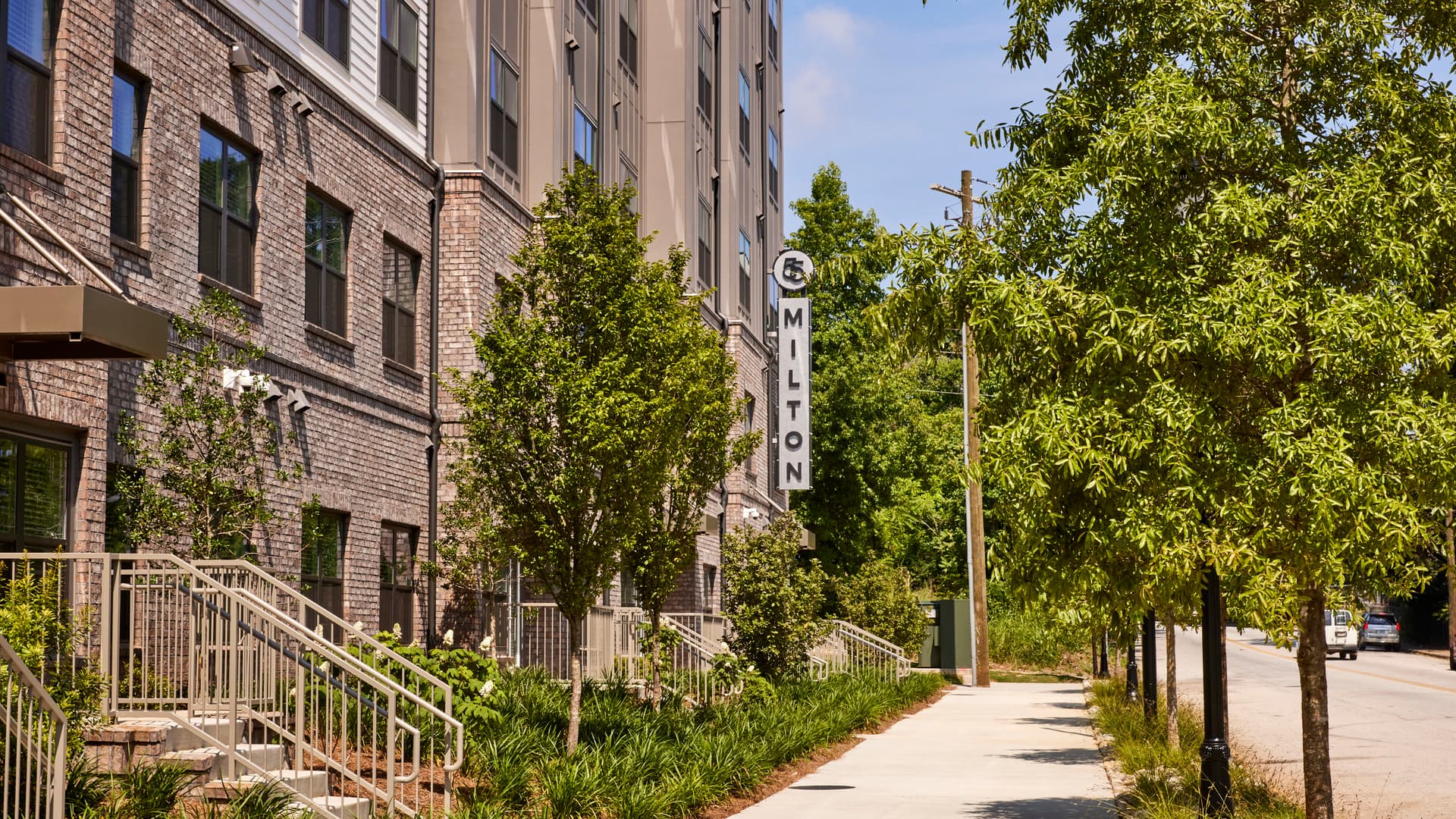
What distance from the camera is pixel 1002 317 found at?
1094 centimetres

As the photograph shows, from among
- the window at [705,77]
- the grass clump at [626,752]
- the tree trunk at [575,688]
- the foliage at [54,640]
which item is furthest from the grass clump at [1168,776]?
the window at [705,77]

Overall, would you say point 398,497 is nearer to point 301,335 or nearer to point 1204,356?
point 301,335

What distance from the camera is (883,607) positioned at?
38219 millimetres

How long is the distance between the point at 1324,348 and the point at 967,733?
14.7 metres

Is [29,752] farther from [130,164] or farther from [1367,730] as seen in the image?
[1367,730]

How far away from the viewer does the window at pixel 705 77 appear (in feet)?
113

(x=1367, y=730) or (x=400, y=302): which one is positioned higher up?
(x=400, y=302)

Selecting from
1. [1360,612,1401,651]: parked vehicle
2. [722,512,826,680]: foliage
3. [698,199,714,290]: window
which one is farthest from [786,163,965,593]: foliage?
[1360,612,1401,651]: parked vehicle

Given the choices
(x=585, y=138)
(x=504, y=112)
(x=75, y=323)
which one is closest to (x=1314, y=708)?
(x=75, y=323)

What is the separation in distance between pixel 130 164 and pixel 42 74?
150cm

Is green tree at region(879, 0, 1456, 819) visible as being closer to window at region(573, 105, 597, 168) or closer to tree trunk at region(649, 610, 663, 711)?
tree trunk at region(649, 610, 663, 711)

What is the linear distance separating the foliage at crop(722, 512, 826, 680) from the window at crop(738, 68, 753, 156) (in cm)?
1573

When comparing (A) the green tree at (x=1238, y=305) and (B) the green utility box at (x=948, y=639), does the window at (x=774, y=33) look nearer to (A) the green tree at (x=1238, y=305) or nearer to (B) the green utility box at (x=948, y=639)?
(B) the green utility box at (x=948, y=639)

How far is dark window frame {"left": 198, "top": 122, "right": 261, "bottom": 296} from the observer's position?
14.7m
